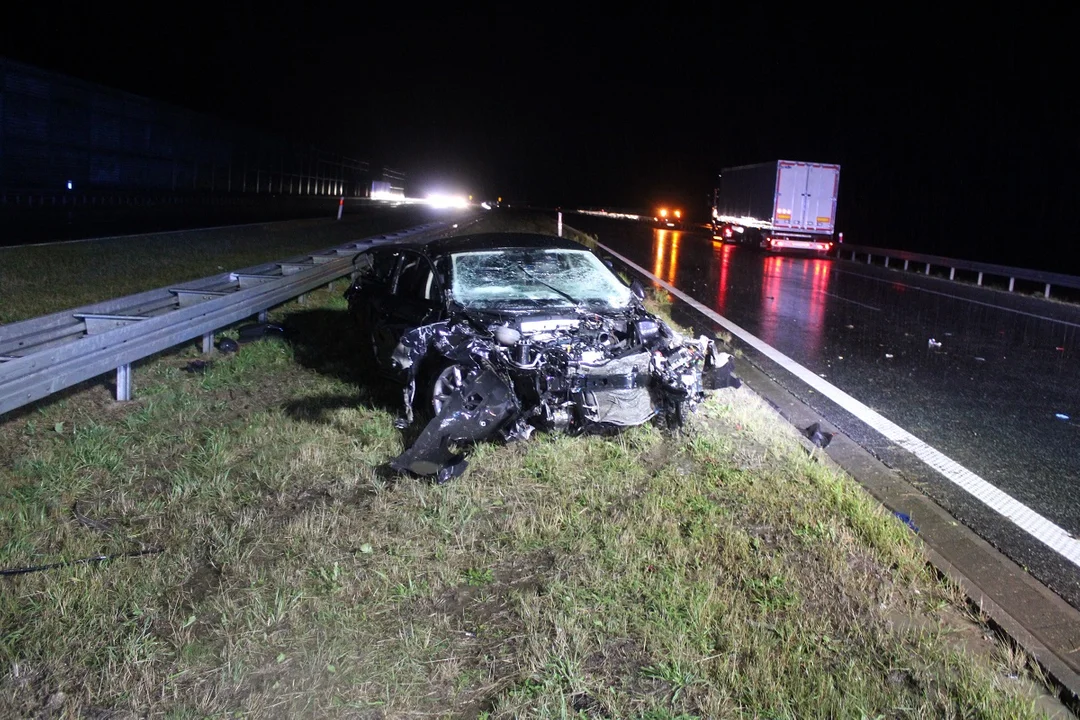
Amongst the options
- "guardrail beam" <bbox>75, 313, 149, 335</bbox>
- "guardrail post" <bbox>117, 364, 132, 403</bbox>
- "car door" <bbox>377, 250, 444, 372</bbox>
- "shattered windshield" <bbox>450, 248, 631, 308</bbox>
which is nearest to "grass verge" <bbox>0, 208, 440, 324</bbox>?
"guardrail beam" <bbox>75, 313, 149, 335</bbox>

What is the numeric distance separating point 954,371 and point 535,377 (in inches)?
225

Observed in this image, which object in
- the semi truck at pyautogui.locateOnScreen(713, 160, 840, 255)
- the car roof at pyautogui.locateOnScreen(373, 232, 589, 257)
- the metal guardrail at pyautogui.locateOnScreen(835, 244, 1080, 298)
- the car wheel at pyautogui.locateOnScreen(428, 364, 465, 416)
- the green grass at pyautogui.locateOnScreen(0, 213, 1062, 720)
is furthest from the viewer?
the semi truck at pyautogui.locateOnScreen(713, 160, 840, 255)

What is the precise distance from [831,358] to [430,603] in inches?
286

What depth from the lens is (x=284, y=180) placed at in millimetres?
53375

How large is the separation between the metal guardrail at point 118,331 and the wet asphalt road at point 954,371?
5439 mm

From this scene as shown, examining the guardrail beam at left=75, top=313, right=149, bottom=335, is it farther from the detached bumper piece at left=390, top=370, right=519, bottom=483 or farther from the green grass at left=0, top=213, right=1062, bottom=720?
the detached bumper piece at left=390, top=370, right=519, bottom=483

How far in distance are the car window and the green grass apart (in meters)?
1.49

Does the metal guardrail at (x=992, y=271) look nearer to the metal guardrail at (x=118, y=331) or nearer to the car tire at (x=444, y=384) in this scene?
the metal guardrail at (x=118, y=331)

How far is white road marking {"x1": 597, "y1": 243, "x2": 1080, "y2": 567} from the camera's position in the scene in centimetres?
473

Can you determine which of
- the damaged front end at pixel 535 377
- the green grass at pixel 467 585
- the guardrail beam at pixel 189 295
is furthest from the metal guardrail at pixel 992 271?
the guardrail beam at pixel 189 295

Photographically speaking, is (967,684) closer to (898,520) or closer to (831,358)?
(898,520)

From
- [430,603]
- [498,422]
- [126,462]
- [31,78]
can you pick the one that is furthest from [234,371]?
[31,78]

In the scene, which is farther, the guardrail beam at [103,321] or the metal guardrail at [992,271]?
the metal guardrail at [992,271]

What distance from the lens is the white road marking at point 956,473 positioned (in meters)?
4.73
